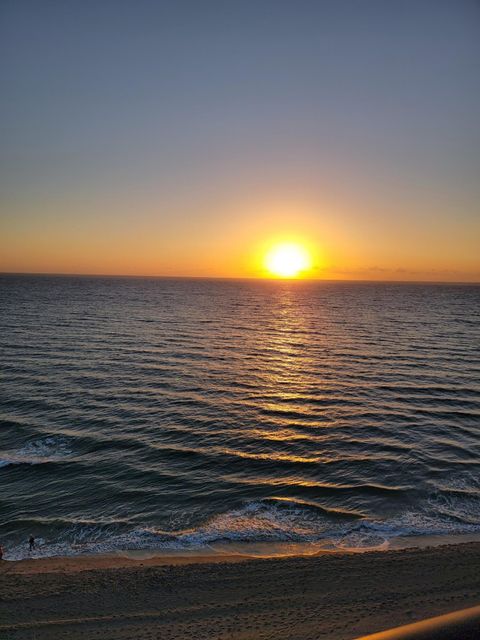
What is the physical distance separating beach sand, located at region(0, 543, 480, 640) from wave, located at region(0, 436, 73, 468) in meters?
7.87

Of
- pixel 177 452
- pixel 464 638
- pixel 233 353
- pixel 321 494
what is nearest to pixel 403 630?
pixel 464 638

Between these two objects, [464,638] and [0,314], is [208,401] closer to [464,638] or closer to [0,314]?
[464,638]

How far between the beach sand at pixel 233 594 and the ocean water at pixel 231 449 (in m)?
1.59

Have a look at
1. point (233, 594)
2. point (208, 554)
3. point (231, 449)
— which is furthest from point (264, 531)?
point (231, 449)

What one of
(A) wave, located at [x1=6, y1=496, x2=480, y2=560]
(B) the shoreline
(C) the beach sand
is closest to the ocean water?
(A) wave, located at [x1=6, y1=496, x2=480, y2=560]

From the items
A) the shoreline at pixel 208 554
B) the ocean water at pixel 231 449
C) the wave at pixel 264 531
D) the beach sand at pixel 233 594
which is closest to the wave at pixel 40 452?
the ocean water at pixel 231 449

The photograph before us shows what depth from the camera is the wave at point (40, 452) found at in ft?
66.8

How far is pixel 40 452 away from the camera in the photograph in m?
21.4

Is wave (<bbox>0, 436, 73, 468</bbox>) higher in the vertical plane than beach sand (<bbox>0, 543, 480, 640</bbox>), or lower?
lower

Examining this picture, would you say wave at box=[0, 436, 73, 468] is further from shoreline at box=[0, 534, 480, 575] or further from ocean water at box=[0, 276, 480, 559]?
shoreline at box=[0, 534, 480, 575]

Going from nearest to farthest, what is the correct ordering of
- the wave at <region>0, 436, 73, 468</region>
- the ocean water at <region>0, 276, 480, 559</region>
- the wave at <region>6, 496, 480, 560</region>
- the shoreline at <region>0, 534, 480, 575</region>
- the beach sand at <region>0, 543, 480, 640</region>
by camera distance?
the beach sand at <region>0, 543, 480, 640</region> < the shoreline at <region>0, 534, 480, 575</region> < the wave at <region>6, 496, 480, 560</region> < the ocean water at <region>0, 276, 480, 559</region> < the wave at <region>0, 436, 73, 468</region>

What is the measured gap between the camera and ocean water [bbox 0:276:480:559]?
15.5 m

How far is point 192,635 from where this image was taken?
9.52m

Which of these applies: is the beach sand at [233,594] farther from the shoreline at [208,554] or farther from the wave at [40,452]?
the wave at [40,452]
